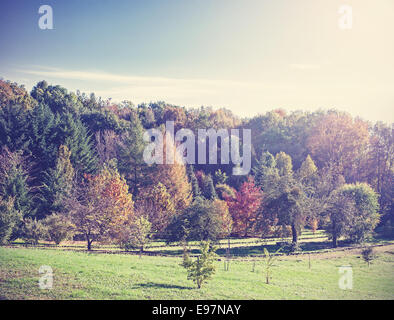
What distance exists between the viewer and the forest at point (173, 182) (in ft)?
105

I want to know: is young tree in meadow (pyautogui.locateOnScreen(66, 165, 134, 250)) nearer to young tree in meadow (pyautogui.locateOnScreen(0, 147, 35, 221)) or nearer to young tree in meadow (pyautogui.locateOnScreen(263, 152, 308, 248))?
young tree in meadow (pyautogui.locateOnScreen(0, 147, 35, 221))

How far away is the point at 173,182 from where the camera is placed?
44375 mm

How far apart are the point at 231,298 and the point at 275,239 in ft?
82.8

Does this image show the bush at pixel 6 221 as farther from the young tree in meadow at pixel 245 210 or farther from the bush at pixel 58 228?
the young tree in meadow at pixel 245 210

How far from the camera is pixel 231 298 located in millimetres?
15242

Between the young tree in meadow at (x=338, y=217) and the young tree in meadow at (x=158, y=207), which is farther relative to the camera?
the young tree in meadow at (x=158, y=207)

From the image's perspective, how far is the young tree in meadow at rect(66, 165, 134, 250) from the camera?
3030 cm

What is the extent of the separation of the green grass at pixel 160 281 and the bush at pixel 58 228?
9.01m

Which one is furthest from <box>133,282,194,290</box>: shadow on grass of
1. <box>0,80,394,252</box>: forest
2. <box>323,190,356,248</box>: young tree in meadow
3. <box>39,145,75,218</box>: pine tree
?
<box>323,190,356,248</box>: young tree in meadow

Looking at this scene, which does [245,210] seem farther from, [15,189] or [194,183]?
[15,189]

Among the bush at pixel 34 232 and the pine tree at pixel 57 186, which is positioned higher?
the pine tree at pixel 57 186

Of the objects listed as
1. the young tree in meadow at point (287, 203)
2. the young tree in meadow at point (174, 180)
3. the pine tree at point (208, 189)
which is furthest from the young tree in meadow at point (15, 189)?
the young tree in meadow at point (287, 203)

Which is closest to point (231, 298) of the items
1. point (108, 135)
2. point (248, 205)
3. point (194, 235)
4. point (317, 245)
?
point (194, 235)
